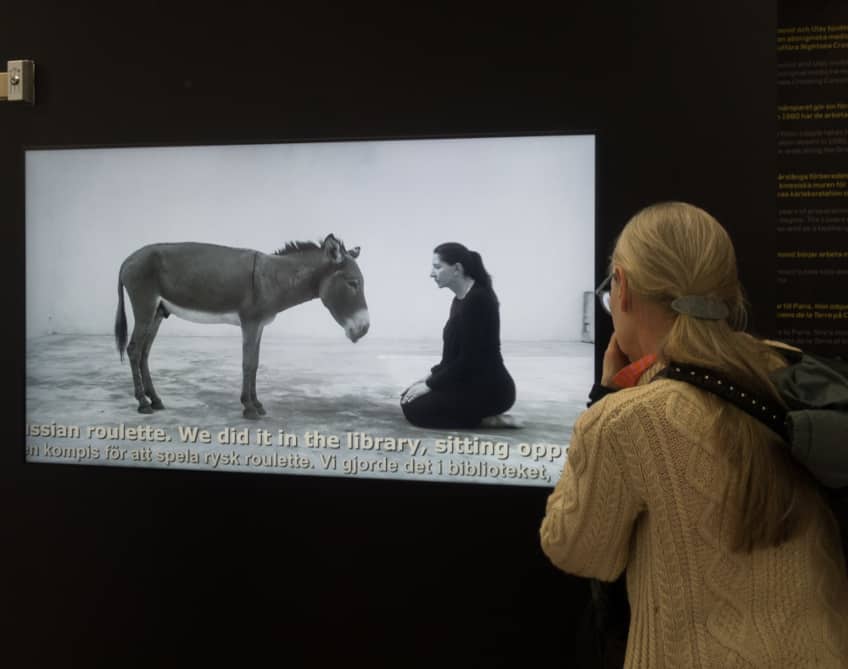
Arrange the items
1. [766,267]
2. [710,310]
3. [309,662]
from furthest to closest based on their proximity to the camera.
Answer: [309,662] < [766,267] < [710,310]

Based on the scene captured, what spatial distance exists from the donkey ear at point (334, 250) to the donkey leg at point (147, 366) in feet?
2.20

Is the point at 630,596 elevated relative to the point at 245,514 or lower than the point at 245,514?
elevated

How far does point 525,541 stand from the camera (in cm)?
236

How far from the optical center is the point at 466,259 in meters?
2.35

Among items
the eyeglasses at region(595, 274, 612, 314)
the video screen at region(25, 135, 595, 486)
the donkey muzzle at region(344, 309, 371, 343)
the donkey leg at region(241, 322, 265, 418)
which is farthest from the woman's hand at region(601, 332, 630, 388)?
the donkey leg at region(241, 322, 265, 418)

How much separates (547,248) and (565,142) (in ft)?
1.13

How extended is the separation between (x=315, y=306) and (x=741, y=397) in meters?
1.60

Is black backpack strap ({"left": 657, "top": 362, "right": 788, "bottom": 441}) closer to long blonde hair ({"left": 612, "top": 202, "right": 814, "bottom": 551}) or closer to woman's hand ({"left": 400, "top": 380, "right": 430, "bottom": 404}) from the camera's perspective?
long blonde hair ({"left": 612, "top": 202, "right": 814, "bottom": 551})

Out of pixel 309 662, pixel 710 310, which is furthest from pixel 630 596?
pixel 309 662

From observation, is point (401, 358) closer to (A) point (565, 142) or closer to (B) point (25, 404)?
(A) point (565, 142)

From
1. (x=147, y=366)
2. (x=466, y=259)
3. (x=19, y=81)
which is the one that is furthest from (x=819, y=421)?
(x=19, y=81)

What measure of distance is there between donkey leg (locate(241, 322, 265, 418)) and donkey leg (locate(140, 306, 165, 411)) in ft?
1.08

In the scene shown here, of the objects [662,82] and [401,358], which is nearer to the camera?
[662,82]

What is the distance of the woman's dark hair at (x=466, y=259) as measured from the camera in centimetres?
234
